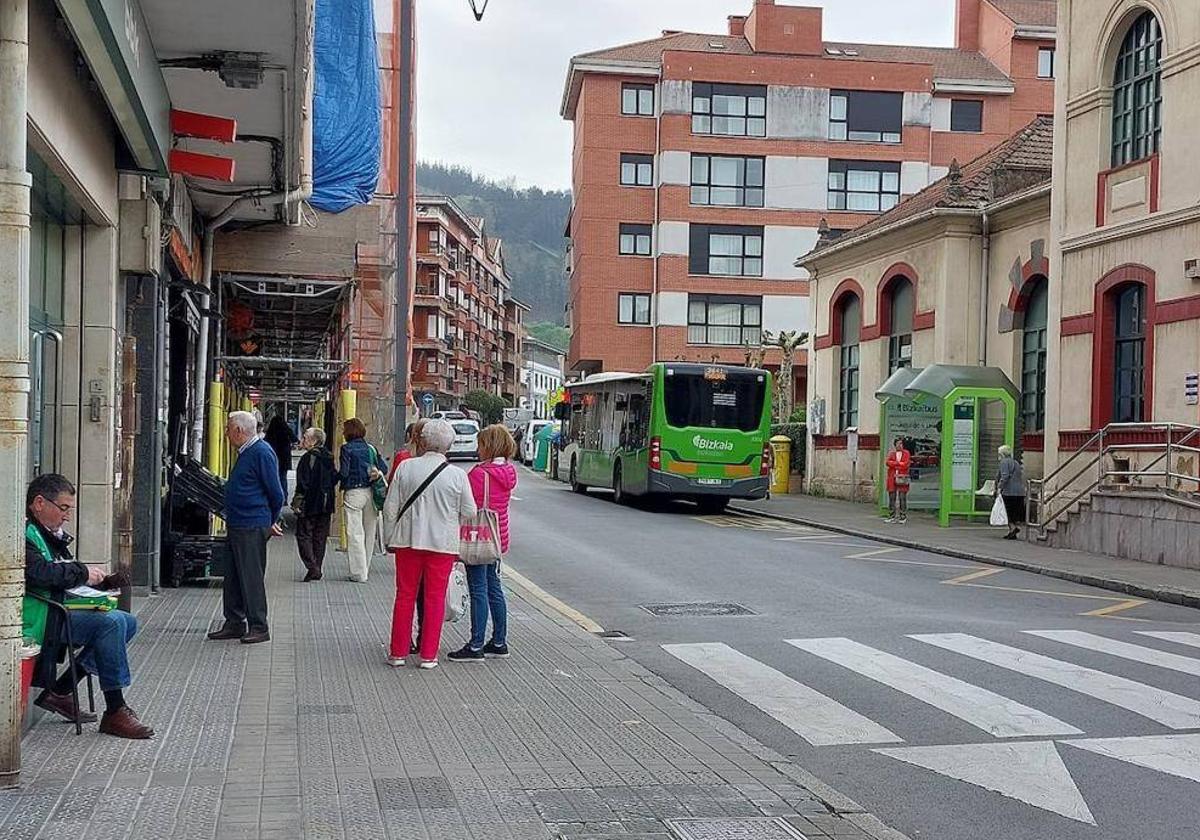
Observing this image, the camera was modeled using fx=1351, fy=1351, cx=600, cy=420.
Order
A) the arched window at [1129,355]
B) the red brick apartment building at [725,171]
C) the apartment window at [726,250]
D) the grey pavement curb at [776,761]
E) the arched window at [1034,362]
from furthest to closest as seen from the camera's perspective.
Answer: the apartment window at [726,250], the red brick apartment building at [725,171], the arched window at [1034,362], the arched window at [1129,355], the grey pavement curb at [776,761]

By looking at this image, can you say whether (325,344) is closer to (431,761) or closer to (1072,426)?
(1072,426)

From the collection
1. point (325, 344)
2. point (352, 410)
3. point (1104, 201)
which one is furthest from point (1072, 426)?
point (325, 344)

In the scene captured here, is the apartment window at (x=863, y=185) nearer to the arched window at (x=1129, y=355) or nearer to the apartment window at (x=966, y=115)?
the apartment window at (x=966, y=115)

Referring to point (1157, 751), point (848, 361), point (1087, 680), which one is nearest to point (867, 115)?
point (848, 361)

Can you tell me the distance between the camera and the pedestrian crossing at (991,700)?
688cm

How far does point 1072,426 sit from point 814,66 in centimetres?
3442

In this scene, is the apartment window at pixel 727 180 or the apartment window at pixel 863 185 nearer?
the apartment window at pixel 727 180

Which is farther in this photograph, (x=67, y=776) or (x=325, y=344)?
(x=325, y=344)

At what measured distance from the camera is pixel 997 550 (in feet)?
64.7

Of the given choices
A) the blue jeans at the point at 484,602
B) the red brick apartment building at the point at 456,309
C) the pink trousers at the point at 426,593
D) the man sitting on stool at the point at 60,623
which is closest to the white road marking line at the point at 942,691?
the blue jeans at the point at 484,602

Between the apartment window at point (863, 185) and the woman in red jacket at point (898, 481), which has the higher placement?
the apartment window at point (863, 185)

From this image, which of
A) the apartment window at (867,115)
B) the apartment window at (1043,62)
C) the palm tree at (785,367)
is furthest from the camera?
the apartment window at (1043,62)

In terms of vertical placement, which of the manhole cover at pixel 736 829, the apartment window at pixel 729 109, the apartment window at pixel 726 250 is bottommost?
the manhole cover at pixel 736 829

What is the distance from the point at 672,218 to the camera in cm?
5247
